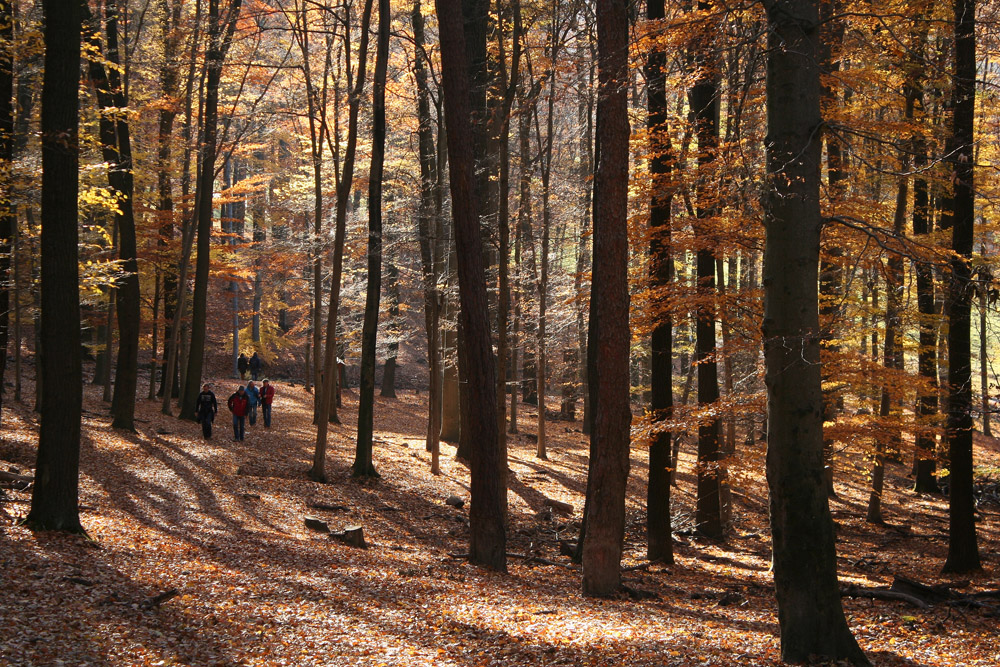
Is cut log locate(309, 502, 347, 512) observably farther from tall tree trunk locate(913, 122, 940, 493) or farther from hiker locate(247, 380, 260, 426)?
tall tree trunk locate(913, 122, 940, 493)

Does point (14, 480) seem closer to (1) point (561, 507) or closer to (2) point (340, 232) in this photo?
(2) point (340, 232)

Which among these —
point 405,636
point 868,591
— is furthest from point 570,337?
point 405,636

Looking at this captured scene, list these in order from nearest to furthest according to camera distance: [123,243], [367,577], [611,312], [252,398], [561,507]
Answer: [611,312], [367,577], [561,507], [123,243], [252,398]

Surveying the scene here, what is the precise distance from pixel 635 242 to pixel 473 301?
2.69m

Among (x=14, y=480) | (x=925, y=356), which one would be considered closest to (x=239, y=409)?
(x=14, y=480)

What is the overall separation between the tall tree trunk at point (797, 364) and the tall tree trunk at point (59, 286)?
314 inches

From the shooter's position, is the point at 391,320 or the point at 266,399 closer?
the point at 266,399

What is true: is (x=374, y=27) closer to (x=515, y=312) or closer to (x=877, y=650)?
(x=515, y=312)

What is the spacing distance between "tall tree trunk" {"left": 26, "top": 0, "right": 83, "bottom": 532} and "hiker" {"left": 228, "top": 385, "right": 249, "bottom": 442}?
976 cm

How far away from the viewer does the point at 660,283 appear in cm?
1159

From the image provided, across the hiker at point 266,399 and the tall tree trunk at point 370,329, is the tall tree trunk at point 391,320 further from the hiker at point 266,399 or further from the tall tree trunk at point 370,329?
the hiker at point 266,399

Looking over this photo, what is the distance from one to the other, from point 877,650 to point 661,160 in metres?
7.53

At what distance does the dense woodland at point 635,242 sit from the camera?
5980 mm

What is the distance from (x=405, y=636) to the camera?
7.18 meters
